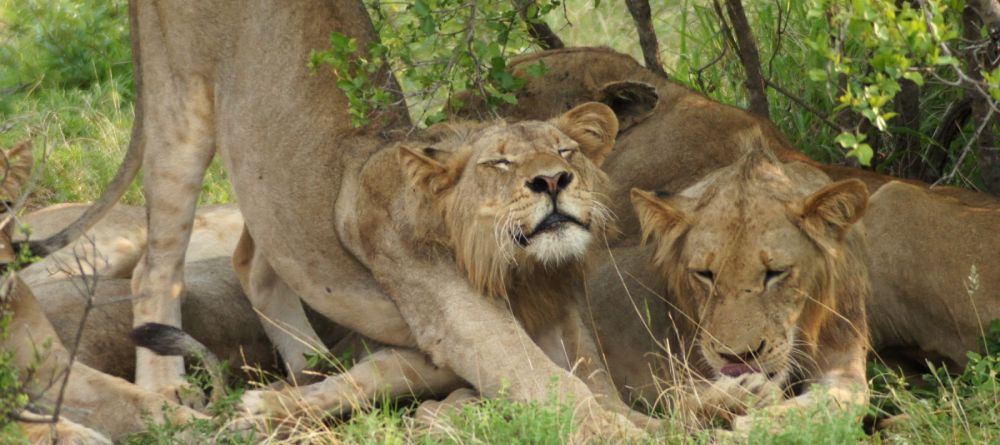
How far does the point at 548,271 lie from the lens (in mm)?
4684

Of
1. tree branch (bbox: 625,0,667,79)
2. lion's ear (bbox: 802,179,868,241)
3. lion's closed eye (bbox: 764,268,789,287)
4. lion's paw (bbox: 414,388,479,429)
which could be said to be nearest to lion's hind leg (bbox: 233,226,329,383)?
lion's paw (bbox: 414,388,479,429)

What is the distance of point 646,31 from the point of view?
21.9ft

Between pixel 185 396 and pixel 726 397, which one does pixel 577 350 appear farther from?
pixel 185 396

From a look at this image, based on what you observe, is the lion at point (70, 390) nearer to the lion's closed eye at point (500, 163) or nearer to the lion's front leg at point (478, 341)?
the lion's front leg at point (478, 341)

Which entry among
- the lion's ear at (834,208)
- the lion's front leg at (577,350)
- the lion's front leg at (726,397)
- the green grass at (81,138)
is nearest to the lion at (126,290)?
the green grass at (81,138)

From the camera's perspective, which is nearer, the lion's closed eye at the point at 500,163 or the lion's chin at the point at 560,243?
the lion's chin at the point at 560,243

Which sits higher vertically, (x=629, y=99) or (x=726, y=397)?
(x=629, y=99)

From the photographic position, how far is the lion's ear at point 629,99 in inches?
240

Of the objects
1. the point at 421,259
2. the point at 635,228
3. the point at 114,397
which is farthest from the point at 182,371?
the point at 635,228

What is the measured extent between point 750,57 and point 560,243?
248cm

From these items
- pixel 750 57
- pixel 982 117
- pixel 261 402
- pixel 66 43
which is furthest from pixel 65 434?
pixel 66 43

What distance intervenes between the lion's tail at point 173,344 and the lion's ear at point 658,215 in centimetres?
138

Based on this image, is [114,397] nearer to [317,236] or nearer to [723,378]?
[317,236]

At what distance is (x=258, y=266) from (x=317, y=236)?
1.97ft
